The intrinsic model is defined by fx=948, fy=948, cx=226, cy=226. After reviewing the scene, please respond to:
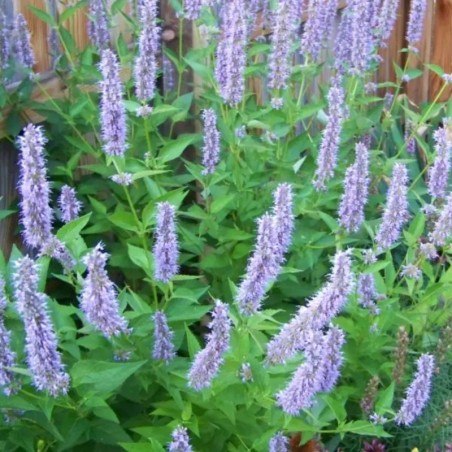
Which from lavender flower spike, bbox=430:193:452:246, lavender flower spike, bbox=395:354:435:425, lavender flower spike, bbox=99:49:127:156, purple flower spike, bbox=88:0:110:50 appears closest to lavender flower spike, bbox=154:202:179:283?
lavender flower spike, bbox=99:49:127:156

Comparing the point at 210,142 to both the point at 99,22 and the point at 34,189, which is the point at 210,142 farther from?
the point at 34,189

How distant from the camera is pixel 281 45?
12.1ft

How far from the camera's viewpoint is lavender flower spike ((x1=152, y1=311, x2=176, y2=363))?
2701 millimetres

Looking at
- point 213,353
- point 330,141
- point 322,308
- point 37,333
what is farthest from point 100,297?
point 330,141

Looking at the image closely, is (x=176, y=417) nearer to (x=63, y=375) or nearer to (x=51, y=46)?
(x=63, y=375)

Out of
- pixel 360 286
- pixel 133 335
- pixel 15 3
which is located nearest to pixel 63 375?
pixel 133 335

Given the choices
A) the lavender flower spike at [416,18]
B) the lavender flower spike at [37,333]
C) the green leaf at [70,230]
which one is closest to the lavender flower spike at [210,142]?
the green leaf at [70,230]

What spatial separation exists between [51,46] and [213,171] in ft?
3.61

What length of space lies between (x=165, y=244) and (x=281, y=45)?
1320mm

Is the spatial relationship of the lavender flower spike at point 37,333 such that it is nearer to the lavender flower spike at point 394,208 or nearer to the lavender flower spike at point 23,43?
the lavender flower spike at point 394,208

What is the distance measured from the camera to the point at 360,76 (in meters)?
4.23

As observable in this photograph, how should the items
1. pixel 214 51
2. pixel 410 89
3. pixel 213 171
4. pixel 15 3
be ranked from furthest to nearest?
pixel 410 89 < pixel 214 51 < pixel 15 3 < pixel 213 171

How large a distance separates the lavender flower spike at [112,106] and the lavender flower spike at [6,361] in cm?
73

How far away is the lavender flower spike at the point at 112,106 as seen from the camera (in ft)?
9.25
